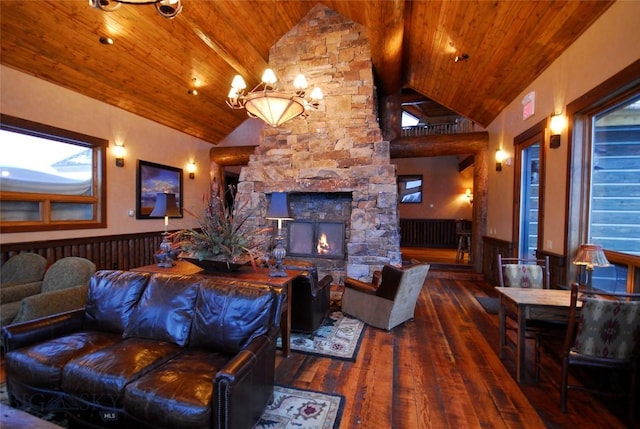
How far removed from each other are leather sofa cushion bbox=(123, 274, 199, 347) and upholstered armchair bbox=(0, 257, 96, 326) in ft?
3.61

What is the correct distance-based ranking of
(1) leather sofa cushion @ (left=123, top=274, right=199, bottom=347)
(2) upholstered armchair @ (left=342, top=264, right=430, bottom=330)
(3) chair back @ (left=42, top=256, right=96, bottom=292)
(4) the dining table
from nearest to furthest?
(1) leather sofa cushion @ (left=123, top=274, right=199, bottom=347)
(4) the dining table
(3) chair back @ (left=42, top=256, right=96, bottom=292)
(2) upholstered armchair @ (left=342, top=264, right=430, bottom=330)

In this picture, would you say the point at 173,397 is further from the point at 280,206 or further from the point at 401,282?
the point at 401,282

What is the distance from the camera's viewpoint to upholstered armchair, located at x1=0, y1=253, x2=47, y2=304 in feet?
10.3

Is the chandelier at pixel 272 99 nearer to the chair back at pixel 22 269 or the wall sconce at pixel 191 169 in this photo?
the chair back at pixel 22 269

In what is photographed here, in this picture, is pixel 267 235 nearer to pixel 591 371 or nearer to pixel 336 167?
pixel 336 167

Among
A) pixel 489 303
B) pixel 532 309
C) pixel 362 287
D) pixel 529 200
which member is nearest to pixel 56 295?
pixel 362 287

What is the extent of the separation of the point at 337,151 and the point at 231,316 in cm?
393

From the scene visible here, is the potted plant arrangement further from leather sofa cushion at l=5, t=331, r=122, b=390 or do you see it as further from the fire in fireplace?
the fire in fireplace

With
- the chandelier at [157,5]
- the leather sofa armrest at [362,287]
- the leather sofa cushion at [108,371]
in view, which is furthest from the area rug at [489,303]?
the chandelier at [157,5]

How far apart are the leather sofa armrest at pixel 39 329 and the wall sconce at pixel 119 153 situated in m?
3.64

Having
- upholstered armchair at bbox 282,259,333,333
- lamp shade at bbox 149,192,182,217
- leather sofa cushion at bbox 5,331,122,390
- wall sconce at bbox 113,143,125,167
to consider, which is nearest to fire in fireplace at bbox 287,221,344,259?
upholstered armchair at bbox 282,259,333,333

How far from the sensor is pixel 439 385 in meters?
2.34

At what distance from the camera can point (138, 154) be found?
553 cm

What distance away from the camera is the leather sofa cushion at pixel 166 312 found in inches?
82.4
